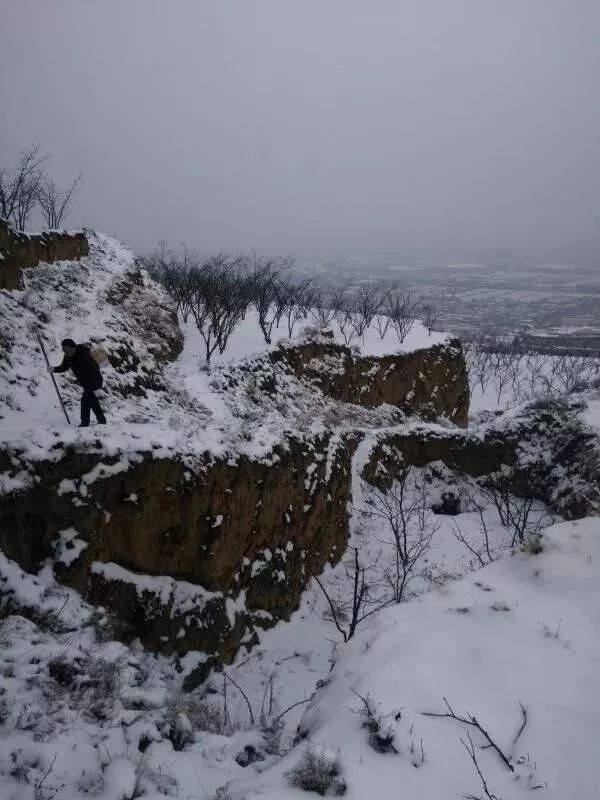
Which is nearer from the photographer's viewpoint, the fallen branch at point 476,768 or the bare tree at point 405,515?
the fallen branch at point 476,768

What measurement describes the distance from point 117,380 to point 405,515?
1193 centimetres

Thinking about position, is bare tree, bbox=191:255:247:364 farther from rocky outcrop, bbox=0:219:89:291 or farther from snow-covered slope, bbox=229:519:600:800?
snow-covered slope, bbox=229:519:600:800

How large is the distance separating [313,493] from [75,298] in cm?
1095

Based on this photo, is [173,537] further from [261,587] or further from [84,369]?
[84,369]

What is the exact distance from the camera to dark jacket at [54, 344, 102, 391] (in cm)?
823

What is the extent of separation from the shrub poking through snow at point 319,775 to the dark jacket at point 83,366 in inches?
292

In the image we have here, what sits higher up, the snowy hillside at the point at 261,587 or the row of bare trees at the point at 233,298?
the row of bare trees at the point at 233,298

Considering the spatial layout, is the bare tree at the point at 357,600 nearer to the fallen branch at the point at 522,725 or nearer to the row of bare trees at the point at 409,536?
the row of bare trees at the point at 409,536

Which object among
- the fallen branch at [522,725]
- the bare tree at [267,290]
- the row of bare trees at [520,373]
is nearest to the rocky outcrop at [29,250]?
the bare tree at [267,290]

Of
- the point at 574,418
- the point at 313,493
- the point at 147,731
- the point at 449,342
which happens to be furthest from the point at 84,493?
the point at 449,342

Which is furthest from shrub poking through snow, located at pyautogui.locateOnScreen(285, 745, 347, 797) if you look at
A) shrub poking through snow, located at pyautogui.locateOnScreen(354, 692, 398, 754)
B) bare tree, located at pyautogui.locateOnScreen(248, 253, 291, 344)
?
bare tree, located at pyautogui.locateOnScreen(248, 253, 291, 344)

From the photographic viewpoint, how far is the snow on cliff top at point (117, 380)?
8.75m

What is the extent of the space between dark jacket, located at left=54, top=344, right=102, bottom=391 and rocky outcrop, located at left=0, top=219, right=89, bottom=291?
616cm

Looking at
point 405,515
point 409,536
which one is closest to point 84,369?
point 409,536
